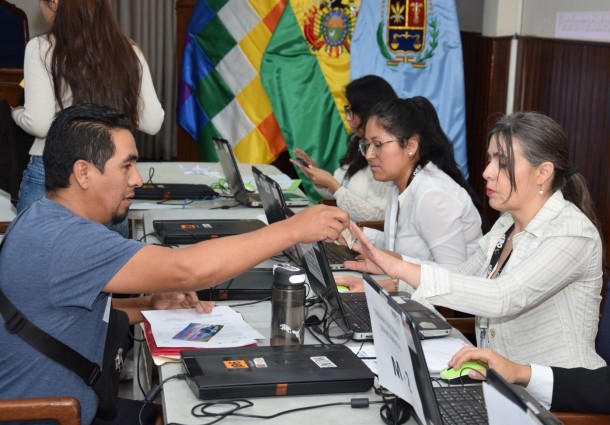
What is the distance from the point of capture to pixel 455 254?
307cm

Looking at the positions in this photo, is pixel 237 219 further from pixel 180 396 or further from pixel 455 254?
pixel 180 396

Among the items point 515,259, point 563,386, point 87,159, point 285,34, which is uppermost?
point 285,34

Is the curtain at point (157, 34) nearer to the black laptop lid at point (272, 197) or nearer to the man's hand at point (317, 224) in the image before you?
the black laptop lid at point (272, 197)

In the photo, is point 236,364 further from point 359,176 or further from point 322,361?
point 359,176

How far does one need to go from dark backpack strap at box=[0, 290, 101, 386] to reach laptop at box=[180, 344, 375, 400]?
23cm

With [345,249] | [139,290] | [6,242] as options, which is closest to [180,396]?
[139,290]

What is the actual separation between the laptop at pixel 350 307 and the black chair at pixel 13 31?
476 centimetres

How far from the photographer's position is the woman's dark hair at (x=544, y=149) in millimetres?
2328

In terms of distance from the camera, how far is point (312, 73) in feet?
18.4

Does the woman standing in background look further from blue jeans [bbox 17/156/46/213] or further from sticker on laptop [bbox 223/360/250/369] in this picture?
sticker on laptop [bbox 223/360/250/369]

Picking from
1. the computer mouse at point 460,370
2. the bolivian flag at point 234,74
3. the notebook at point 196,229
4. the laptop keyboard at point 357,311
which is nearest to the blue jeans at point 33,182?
the notebook at point 196,229

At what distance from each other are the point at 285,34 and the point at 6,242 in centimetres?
383

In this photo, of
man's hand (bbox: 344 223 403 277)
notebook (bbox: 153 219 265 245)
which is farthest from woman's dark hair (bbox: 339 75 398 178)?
man's hand (bbox: 344 223 403 277)

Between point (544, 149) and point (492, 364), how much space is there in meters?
0.67
